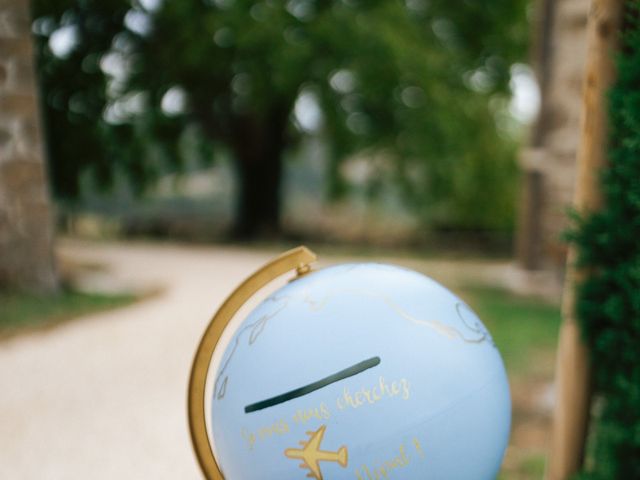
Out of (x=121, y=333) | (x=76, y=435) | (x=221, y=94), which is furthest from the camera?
(x=221, y=94)

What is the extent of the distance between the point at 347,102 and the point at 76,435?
9922 mm

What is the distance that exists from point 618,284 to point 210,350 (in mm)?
1731

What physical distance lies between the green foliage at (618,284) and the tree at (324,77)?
30.8 ft

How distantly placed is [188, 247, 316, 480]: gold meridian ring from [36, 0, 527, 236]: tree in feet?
31.3

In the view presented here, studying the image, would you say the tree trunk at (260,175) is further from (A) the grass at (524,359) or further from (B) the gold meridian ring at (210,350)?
(B) the gold meridian ring at (210,350)

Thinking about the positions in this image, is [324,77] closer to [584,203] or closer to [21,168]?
[21,168]

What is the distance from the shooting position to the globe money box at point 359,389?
208 centimetres

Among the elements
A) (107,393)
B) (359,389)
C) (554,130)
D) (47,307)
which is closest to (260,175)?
(554,130)

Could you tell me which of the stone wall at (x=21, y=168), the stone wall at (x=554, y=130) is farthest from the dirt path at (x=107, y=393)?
the stone wall at (x=554, y=130)

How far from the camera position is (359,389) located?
6.82 feet

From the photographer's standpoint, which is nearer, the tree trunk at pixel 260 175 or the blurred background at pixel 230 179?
the blurred background at pixel 230 179

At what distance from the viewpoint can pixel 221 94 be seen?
543 inches

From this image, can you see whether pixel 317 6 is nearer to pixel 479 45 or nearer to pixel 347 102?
pixel 347 102

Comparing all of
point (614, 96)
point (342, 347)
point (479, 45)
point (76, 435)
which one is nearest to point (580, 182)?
point (614, 96)
